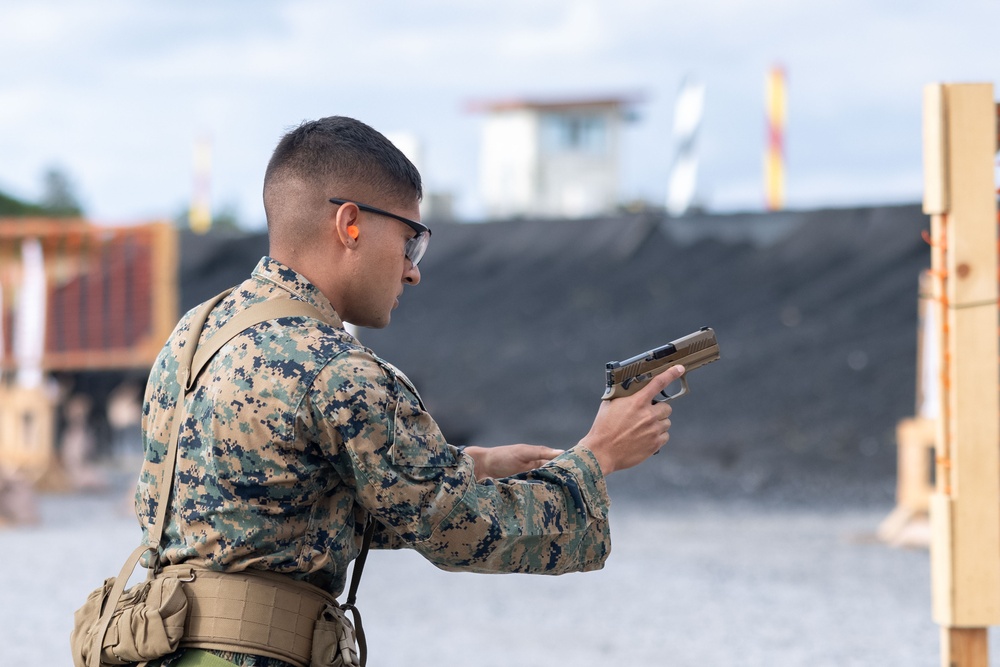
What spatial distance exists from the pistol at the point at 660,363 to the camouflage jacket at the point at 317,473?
27cm

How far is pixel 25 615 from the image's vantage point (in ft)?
19.0

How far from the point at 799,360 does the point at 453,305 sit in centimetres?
341

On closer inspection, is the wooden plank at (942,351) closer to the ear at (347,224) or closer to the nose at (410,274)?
the nose at (410,274)

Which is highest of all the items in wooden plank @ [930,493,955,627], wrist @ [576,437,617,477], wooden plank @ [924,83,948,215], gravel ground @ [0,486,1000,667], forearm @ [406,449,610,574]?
wooden plank @ [924,83,948,215]

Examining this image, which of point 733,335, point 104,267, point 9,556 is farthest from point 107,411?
point 733,335

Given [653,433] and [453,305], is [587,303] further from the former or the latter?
[653,433]

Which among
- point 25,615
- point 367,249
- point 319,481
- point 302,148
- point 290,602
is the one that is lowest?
point 25,615

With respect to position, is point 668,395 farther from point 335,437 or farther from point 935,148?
point 935,148

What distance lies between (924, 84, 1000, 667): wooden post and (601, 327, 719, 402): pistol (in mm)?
880

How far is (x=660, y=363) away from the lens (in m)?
2.23

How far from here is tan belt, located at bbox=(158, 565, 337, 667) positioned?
74.0 inches

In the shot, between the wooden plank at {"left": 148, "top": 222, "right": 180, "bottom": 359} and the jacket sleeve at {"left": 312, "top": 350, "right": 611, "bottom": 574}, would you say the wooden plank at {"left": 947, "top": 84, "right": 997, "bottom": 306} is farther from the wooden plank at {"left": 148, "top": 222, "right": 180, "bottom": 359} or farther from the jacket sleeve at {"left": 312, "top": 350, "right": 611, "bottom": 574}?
the wooden plank at {"left": 148, "top": 222, "right": 180, "bottom": 359}

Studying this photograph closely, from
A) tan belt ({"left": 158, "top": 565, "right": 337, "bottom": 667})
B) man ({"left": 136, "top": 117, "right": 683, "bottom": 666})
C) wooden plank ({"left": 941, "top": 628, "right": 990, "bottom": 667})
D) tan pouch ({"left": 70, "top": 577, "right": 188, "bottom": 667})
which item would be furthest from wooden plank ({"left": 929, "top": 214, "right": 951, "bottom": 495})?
tan pouch ({"left": 70, "top": 577, "right": 188, "bottom": 667})

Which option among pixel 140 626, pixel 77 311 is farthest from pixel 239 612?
pixel 77 311
